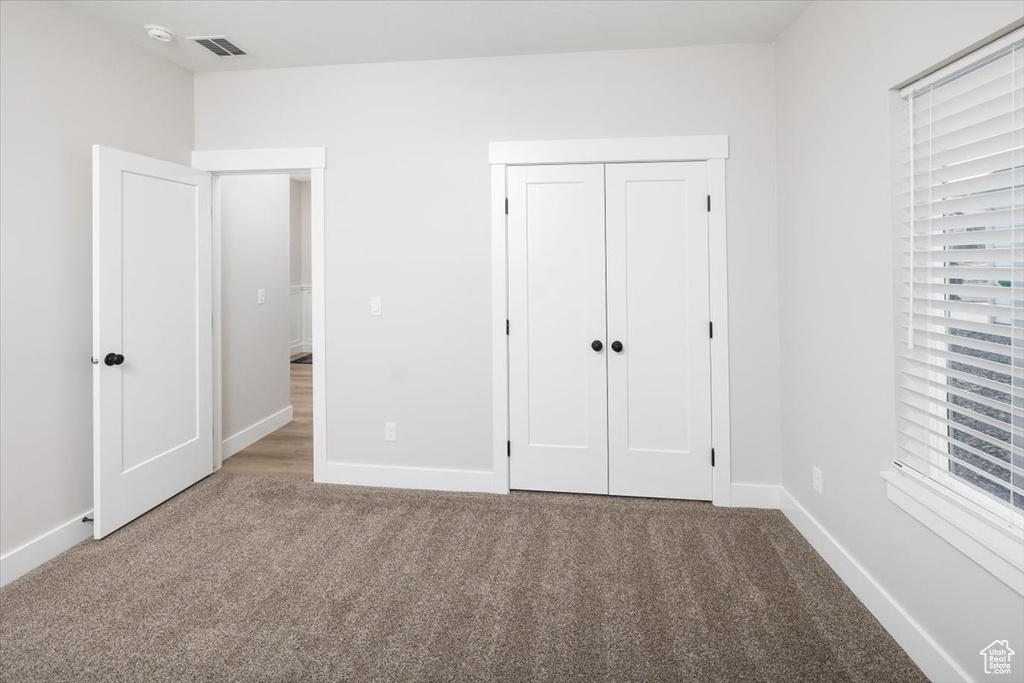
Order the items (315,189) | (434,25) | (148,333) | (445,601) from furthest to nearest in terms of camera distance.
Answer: (315,189) → (148,333) → (434,25) → (445,601)

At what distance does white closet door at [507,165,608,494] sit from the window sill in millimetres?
1526

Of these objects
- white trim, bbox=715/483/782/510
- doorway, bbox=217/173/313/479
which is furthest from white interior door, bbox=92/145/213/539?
white trim, bbox=715/483/782/510

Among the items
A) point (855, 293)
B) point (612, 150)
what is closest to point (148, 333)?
point (612, 150)

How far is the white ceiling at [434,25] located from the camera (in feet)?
8.25

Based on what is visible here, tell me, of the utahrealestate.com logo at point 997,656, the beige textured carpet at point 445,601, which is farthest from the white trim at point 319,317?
the utahrealestate.com logo at point 997,656

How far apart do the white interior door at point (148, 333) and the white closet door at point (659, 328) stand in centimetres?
256

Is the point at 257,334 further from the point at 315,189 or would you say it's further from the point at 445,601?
the point at 445,601

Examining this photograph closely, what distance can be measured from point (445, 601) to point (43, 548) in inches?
78.5

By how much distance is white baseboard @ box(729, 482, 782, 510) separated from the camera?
9.71ft

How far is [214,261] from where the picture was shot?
11.5 feet

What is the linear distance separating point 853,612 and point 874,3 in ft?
7.66

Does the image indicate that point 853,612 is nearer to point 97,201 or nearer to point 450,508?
point 450,508

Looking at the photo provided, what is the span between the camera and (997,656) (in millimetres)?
1420

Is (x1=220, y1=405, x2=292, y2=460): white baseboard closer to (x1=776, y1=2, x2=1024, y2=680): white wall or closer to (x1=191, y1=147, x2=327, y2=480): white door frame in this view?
(x1=191, y1=147, x2=327, y2=480): white door frame
